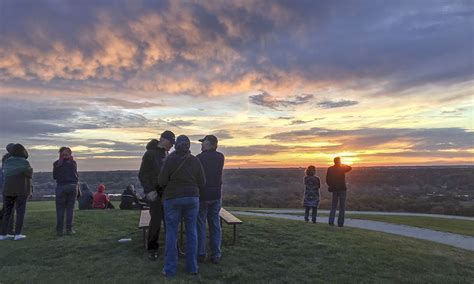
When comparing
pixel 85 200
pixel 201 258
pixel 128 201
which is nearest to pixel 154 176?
pixel 201 258

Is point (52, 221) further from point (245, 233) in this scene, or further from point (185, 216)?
point (185, 216)

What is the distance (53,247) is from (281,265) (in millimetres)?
4923

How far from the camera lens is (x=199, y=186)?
7336 millimetres

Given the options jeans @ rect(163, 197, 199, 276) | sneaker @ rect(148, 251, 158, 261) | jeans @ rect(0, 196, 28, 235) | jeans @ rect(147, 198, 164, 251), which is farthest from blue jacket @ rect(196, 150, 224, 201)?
jeans @ rect(0, 196, 28, 235)

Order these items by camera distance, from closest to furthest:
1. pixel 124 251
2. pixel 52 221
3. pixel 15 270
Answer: pixel 15 270 → pixel 124 251 → pixel 52 221

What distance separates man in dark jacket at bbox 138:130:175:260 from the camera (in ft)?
25.7

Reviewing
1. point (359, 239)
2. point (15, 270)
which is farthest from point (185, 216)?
point (359, 239)

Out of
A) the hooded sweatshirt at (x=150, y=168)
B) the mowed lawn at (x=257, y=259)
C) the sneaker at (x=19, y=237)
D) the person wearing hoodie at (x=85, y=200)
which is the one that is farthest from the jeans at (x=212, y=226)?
the person wearing hoodie at (x=85, y=200)

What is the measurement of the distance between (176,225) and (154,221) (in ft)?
3.31

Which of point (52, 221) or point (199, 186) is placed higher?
point (199, 186)

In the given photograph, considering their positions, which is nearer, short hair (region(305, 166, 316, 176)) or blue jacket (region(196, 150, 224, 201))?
blue jacket (region(196, 150, 224, 201))

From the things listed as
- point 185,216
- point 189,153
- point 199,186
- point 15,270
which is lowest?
point 15,270

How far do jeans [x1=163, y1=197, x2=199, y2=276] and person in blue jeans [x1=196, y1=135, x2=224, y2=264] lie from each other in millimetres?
578

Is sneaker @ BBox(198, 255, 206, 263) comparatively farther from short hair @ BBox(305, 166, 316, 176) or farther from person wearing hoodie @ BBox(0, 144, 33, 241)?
short hair @ BBox(305, 166, 316, 176)
